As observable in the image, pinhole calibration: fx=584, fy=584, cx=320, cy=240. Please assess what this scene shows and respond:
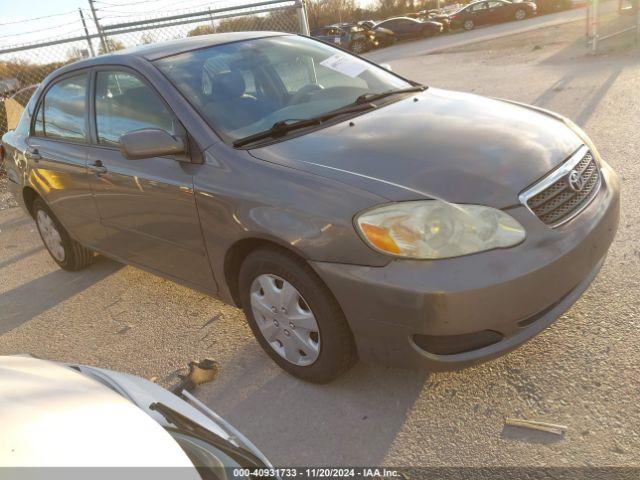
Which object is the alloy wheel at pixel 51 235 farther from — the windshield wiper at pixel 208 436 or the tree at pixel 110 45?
the tree at pixel 110 45

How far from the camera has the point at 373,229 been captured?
7.95 feet

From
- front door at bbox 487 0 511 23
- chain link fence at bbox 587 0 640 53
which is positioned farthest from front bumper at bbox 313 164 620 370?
front door at bbox 487 0 511 23

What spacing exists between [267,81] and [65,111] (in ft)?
5.71

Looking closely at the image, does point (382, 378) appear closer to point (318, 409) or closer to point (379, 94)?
point (318, 409)

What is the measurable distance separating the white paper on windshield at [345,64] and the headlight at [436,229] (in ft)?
5.67

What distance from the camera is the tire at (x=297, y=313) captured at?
8.63ft

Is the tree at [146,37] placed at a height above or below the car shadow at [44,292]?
above

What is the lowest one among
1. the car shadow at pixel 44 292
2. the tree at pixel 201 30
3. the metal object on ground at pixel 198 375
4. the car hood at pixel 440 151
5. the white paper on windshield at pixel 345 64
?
the car shadow at pixel 44 292

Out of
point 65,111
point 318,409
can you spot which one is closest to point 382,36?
point 65,111

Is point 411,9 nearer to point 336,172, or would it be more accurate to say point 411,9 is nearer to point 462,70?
point 462,70

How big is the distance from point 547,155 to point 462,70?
1049cm

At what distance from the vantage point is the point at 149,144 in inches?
119

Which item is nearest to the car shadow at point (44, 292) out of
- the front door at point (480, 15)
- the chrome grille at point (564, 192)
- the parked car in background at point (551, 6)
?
the chrome grille at point (564, 192)

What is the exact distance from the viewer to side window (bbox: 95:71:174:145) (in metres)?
3.38
